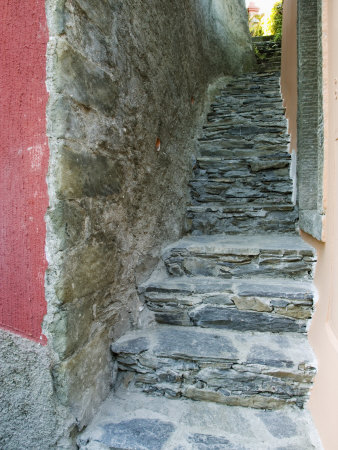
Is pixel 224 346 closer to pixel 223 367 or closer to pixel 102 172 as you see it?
pixel 223 367

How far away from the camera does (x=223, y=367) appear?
1573 mm

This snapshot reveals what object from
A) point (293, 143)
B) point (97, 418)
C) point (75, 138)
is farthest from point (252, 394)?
point (293, 143)

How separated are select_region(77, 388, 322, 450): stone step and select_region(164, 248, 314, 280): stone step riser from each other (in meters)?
0.81

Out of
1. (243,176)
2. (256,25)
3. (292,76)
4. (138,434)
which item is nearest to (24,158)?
(138,434)

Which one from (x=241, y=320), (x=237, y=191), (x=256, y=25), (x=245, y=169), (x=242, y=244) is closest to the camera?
(x=241, y=320)

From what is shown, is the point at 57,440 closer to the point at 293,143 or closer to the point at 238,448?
the point at 238,448

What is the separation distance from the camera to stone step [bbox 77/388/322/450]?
1304 mm

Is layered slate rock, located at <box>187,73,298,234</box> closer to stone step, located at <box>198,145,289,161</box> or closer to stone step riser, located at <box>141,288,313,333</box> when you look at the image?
stone step, located at <box>198,145,289,161</box>

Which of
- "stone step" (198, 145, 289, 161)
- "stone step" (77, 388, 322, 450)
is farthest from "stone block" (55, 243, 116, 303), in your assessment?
"stone step" (198, 145, 289, 161)

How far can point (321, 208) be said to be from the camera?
4.91ft

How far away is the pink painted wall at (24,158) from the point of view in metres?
1.26

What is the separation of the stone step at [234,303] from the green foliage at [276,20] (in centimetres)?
636

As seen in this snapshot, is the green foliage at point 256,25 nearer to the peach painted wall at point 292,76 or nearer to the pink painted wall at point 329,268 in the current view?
the peach painted wall at point 292,76

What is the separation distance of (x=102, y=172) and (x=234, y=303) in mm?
1032
